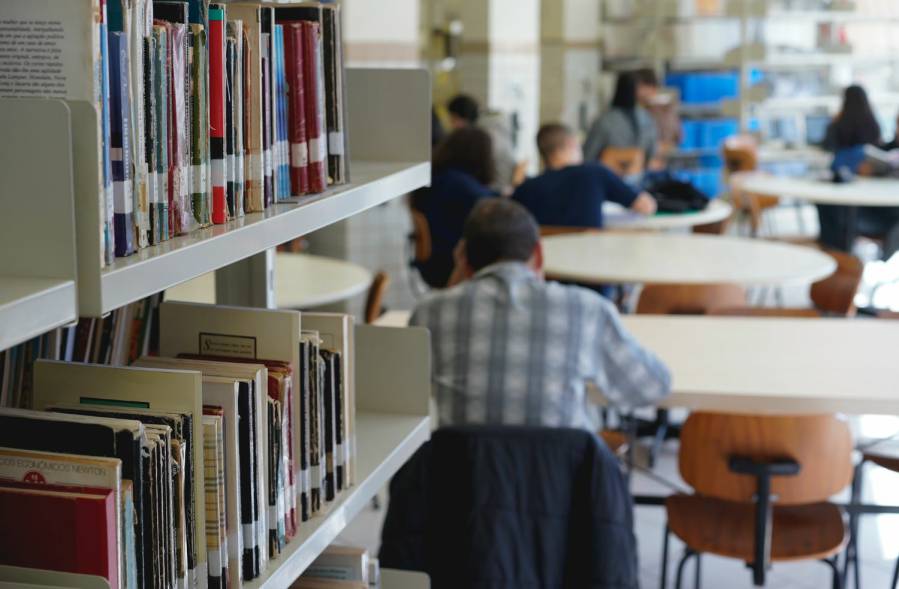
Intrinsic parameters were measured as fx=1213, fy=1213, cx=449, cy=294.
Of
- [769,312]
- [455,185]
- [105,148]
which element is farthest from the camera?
[455,185]

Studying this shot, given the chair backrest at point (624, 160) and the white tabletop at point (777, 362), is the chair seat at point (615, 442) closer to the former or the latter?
the white tabletop at point (777, 362)

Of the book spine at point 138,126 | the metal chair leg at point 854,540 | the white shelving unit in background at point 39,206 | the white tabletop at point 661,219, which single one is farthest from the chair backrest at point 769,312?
the white shelving unit in background at point 39,206

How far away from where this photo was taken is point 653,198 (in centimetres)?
583

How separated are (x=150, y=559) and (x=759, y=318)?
2.80 metres

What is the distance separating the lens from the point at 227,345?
1454 mm

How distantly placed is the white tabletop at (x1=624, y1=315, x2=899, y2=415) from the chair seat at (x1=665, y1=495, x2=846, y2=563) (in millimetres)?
302

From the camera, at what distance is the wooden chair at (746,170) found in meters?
7.29

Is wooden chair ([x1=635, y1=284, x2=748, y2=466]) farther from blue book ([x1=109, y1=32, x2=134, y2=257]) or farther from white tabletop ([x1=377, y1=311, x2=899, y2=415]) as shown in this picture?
blue book ([x1=109, y1=32, x2=134, y2=257])

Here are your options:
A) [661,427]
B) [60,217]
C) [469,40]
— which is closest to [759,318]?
[661,427]

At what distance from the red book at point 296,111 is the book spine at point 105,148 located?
0.40 m

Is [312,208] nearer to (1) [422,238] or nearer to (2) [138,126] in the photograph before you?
(2) [138,126]

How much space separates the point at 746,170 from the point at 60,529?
8256 millimetres

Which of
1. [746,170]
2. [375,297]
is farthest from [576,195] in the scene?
[746,170]

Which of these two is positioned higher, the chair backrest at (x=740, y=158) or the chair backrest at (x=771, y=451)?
the chair backrest at (x=740, y=158)
